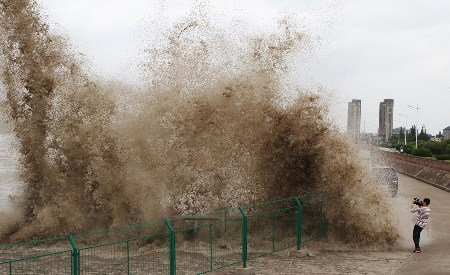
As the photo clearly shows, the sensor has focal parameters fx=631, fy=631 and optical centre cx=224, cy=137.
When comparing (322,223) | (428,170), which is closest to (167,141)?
(322,223)

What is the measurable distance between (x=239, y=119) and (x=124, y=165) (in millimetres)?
3612

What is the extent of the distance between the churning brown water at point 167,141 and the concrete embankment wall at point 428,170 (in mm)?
16937

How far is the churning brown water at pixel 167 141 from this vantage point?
1545 cm

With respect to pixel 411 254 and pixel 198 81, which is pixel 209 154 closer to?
pixel 198 81

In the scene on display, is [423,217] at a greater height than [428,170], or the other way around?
[423,217]

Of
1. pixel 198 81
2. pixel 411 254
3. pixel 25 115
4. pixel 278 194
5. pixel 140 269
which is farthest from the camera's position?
pixel 25 115

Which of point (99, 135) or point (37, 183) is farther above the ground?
point (99, 135)

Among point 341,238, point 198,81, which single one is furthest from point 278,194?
point 198,81

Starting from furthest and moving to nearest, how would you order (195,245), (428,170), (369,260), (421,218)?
(428,170), (421,218), (369,260), (195,245)

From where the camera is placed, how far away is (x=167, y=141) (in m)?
17.4

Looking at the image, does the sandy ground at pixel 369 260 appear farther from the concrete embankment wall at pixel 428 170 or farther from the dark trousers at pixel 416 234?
the concrete embankment wall at pixel 428 170

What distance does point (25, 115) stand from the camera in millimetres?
18656

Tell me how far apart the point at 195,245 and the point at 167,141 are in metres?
5.60

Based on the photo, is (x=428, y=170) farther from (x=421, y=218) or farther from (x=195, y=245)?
(x=195, y=245)
